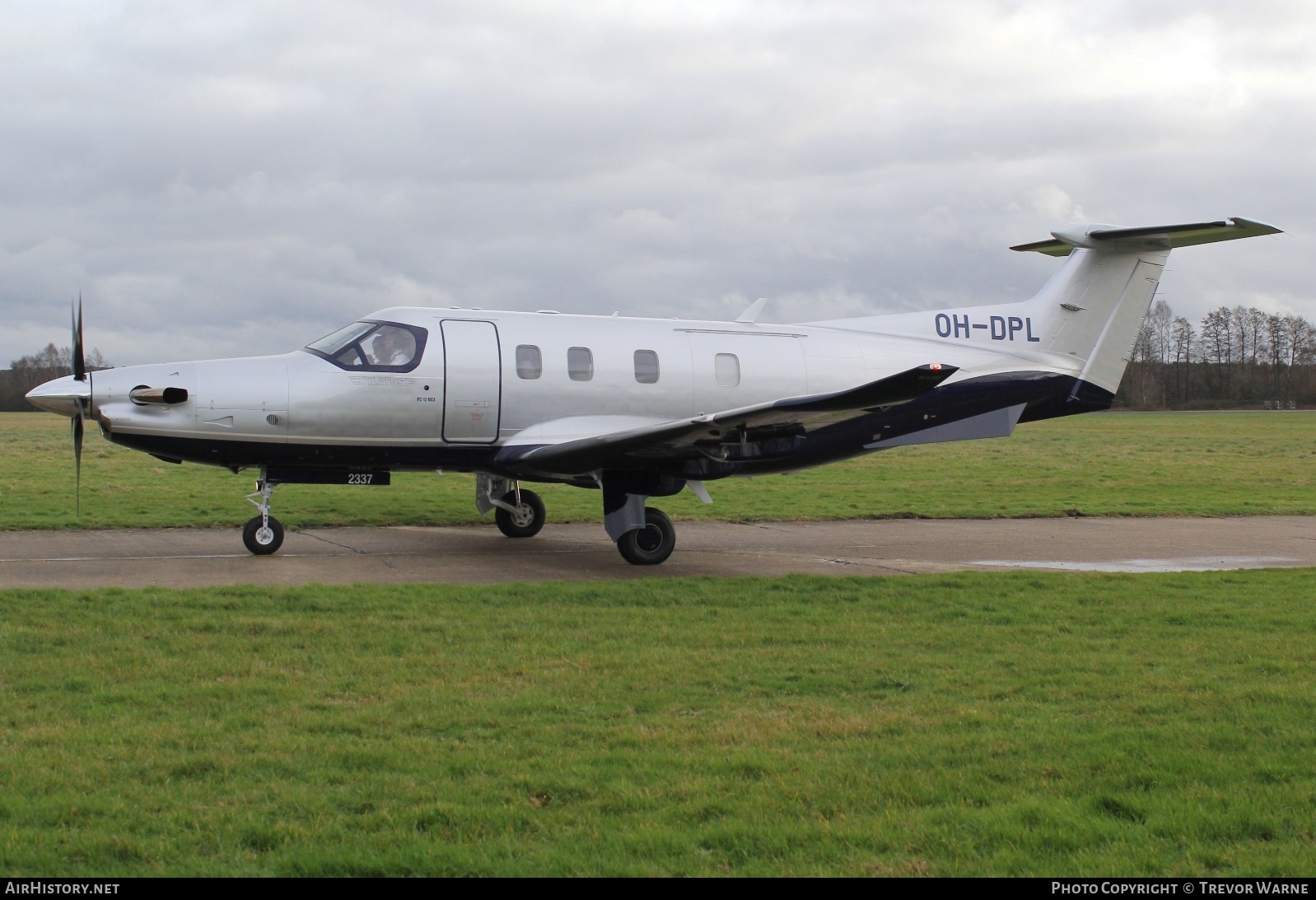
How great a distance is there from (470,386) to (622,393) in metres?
1.94

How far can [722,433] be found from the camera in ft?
41.6

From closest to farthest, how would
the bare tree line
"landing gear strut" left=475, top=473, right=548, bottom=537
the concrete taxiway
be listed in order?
1. the concrete taxiway
2. "landing gear strut" left=475, top=473, right=548, bottom=537
3. the bare tree line

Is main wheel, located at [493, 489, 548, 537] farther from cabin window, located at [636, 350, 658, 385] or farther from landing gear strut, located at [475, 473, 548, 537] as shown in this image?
cabin window, located at [636, 350, 658, 385]

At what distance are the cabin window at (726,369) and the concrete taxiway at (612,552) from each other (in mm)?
2274

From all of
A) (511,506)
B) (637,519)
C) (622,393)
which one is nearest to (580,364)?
(622,393)

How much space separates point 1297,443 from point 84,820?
51651 millimetres

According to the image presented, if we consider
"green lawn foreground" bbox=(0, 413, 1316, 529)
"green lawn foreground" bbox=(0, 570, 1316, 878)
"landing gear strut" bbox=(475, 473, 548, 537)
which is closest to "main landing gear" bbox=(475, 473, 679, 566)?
"landing gear strut" bbox=(475, 473, 548, 537)

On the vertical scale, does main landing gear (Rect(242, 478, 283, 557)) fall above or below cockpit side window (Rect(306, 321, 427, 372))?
below

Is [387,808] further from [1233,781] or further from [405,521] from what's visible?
[405,521]

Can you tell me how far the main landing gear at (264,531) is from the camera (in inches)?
530

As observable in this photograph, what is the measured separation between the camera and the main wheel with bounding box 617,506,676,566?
13.4m

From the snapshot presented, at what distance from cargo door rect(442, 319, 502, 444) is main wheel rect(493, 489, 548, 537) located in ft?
7.15

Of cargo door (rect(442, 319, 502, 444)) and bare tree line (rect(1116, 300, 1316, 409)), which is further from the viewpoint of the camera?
bare tree line (rect(1116, 300, 1316, 409))

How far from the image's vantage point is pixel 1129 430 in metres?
62.6
